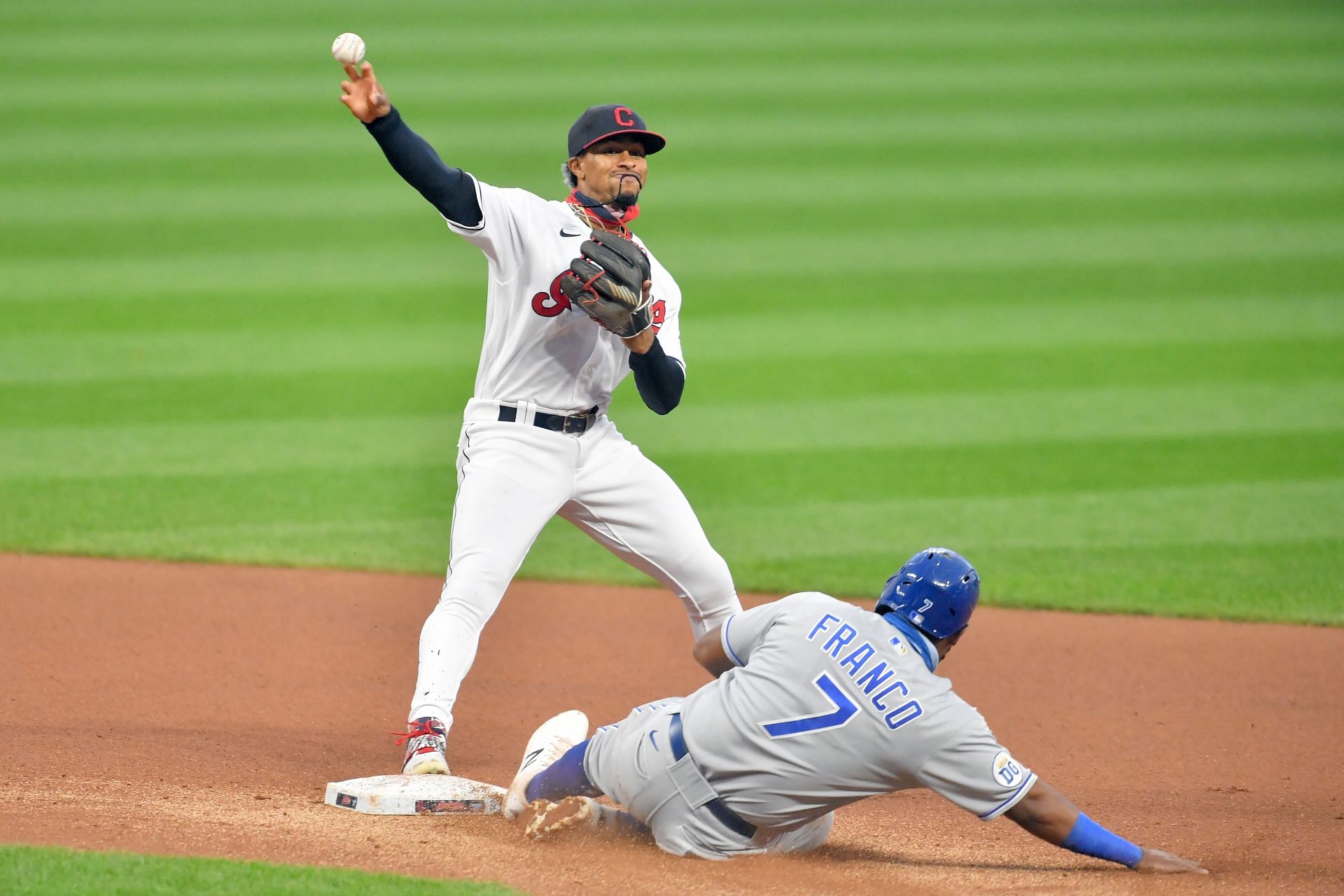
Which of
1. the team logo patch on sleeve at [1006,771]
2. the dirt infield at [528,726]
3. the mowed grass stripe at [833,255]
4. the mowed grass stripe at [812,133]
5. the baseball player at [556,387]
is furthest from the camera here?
the mowed grass stripe at [812,133]

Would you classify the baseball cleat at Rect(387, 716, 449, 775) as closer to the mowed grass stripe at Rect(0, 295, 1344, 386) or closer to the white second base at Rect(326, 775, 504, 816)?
the white second base at Rect(326, 775, 504, 816)

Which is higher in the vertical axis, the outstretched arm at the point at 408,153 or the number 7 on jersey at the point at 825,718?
the outstretched arm at the point at 408,153

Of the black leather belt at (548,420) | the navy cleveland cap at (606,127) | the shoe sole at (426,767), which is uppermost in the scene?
the navy cleveland cap at (606,127)

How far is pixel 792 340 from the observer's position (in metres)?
9.87

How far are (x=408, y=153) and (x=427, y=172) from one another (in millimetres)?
66

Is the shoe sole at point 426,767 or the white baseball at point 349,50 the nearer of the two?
the white baseball at point 349,50

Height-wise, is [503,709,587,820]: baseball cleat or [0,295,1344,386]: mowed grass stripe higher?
[0,295,1344,386]: mowed grass stripe

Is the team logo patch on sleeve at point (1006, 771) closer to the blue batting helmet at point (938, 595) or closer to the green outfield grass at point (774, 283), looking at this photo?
the blue batting helmet at point (938, 595)

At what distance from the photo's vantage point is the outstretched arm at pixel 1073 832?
3.28 metres

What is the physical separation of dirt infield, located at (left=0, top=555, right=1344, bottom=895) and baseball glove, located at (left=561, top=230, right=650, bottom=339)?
1281 millimetres

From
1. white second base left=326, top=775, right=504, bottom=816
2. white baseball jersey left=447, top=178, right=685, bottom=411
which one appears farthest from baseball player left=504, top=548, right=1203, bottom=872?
white baseball jersey left=447, top=178, right=685, bottom=411

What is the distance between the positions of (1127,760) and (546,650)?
2132 mm

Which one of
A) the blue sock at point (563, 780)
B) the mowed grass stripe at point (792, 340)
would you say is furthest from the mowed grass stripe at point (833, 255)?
the blue sock at point (563, 780)

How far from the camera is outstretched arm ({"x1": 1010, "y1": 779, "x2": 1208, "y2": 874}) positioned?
129 inches
